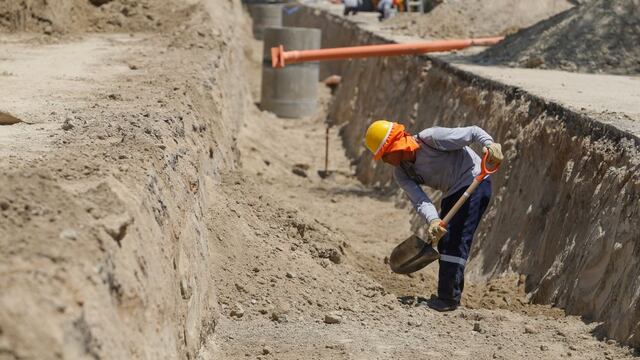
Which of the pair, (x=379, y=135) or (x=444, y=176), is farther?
(x=444, y=176)

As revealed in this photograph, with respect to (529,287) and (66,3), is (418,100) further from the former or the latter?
(529,287)

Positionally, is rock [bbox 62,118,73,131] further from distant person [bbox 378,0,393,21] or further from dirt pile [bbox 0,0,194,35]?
distant person [bbox 378,0,393,21]

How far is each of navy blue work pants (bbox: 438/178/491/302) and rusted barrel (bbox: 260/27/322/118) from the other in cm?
1088

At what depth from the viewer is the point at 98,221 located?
457 cm

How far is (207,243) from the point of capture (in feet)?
22.6

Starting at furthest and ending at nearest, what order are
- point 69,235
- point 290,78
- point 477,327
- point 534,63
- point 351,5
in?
point 351,5, point 290,78, point 534,63, point 477,327, point 69,235

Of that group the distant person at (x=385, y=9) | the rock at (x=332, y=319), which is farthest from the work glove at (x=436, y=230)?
the distant person at (x=385, y=9)

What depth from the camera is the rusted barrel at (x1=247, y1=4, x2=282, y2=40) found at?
31.1 m

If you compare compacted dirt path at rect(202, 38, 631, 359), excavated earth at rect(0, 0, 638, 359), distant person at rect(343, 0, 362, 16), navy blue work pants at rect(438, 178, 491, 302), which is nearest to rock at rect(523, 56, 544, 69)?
excavated earth at rect(0, 0, 638, 359)

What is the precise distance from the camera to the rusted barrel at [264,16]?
31.1 m

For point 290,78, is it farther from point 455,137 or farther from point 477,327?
point 477,327

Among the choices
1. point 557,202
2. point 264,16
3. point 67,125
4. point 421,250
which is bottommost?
point 264,16

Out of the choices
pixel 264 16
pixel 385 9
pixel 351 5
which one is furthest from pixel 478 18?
pixel 264 16

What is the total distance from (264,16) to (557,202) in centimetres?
2395
